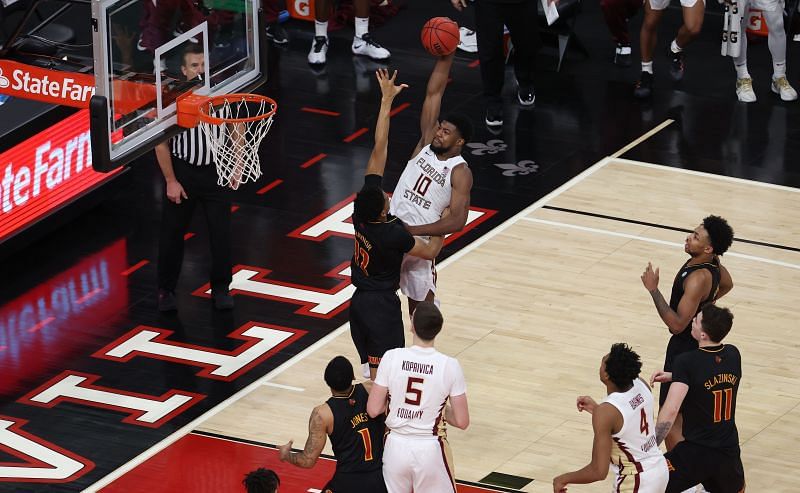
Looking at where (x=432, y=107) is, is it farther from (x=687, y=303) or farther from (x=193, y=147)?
(x=687, y=303)

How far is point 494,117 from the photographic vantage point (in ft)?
51.2

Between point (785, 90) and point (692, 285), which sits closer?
point (692, 285)

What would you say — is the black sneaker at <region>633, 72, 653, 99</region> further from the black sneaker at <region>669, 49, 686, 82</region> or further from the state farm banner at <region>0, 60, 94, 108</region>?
the state farm banner at <region>0, 60, 94, 108</region>

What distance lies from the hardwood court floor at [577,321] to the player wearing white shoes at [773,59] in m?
1.94

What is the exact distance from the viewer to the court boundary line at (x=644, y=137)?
15.2m

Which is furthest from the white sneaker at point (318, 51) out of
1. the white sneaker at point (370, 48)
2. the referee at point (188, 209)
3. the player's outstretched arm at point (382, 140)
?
the player's outstretched arm at point (382, 140)

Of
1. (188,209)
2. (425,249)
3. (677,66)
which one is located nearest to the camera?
(425,249)

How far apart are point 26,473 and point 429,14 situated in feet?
31.3

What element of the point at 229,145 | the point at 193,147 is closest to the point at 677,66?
the point at 229,145

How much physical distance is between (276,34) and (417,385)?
9.68 metres

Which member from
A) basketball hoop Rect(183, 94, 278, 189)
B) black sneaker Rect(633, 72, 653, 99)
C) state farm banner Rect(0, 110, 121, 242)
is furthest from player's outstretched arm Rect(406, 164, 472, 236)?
black sneaker Rect(633, 72, 653, 99)

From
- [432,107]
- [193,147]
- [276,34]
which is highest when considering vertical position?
[432,107]

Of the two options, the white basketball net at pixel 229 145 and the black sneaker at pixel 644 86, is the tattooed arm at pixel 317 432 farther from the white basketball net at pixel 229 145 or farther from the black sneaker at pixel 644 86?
the black sneaker at pixel 644 86

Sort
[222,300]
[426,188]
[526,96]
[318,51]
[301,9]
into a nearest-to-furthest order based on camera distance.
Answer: [426,188] < [222,300] < [526,96] < [318,51] < [301,9]
